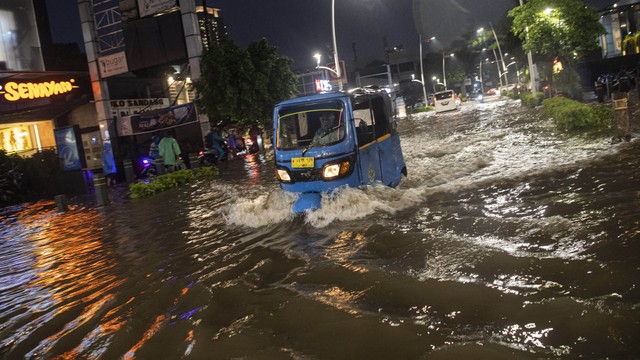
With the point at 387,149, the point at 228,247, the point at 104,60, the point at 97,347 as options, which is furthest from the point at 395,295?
the point at 104,60

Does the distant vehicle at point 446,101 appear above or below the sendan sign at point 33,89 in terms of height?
below

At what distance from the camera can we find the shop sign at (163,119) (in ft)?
82.8

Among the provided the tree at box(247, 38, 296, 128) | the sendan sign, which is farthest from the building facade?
the sendan sign

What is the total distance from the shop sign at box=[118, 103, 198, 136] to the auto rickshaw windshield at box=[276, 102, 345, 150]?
58.3ft

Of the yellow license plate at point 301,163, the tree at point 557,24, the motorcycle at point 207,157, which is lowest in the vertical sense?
the yellow license plate at point 301,163

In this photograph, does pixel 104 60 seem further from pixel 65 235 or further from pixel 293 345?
pixel 293 345

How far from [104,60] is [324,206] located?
2522cm

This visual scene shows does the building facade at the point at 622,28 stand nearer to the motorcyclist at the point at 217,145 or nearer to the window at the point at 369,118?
the motorcyclist at the point at 217,145

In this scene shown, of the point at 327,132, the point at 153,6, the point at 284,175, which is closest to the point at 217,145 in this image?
the point at 153,6

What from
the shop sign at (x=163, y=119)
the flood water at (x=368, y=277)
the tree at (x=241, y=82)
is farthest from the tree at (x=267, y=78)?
the flood water at (x=368, y=277)

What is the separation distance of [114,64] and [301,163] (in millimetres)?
24070

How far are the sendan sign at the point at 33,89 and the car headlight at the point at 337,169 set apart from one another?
20.8 m

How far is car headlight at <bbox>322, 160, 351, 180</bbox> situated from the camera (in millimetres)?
7844

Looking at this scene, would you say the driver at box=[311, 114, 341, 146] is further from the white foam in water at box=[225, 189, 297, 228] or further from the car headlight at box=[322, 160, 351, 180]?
the white foam in water at box=[225, 189, 297, 228]
